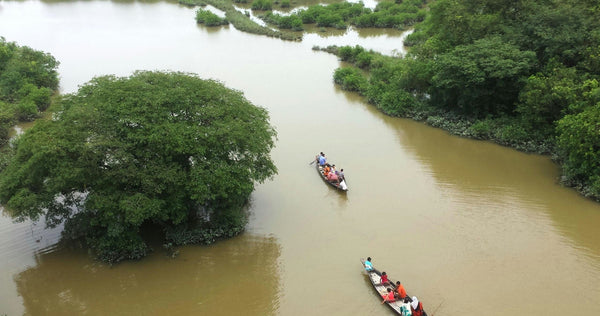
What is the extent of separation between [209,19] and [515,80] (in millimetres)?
30909

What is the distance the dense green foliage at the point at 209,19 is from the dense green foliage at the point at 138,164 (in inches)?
1162

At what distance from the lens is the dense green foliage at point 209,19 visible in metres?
42.5

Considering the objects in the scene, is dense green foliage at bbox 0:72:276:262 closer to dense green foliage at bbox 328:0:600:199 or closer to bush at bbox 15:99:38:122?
bush at bbox 15:99:38:122

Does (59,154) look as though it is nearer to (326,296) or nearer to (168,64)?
(326,296)

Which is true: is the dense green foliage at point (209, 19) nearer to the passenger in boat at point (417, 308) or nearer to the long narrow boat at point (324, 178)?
the long narrow boat at point (324, 178)

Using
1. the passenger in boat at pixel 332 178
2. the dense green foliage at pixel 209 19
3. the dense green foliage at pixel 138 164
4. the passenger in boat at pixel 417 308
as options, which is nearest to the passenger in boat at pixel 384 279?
the passenger in boat at pixel 417 308

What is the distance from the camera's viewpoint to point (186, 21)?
4550cm

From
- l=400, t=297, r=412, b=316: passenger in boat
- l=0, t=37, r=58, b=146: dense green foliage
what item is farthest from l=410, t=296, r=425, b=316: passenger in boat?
l=0, t=37, r=58, b=146: dense green foliage

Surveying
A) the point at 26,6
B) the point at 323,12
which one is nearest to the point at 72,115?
the point at 323,12

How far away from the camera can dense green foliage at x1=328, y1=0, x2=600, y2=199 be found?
16500 mm

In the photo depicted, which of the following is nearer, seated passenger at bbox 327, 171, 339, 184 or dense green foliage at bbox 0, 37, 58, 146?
seated passenger at bbox 327, 171, 339, 184

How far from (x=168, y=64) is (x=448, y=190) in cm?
2282

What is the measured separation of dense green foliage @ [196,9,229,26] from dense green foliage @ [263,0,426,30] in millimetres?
4695

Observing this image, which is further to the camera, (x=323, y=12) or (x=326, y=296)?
(x=323, y=12)
